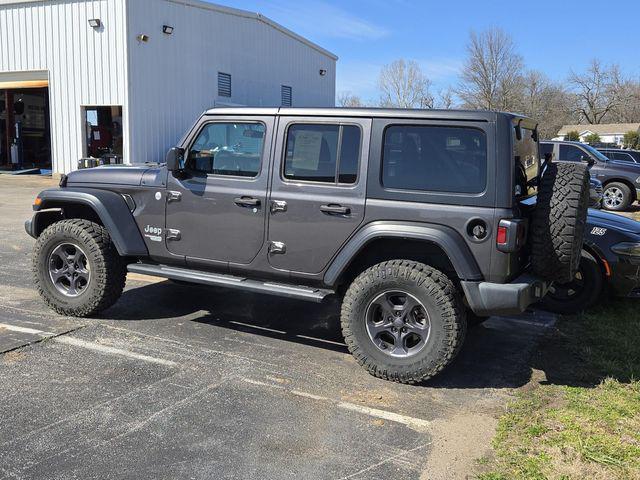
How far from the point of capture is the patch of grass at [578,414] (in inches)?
128

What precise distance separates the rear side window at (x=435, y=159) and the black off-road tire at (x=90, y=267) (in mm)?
2685

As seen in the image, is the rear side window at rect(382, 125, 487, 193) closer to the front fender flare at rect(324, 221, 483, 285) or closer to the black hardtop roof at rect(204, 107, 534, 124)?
the black hardtop roof at rect(204, 107, 534, 124)

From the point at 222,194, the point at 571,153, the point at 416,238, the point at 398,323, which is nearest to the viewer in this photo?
the point at 416,238

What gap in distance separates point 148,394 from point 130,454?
2.54 ft

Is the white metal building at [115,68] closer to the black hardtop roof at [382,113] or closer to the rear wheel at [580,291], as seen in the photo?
the black hardtop roof at [382,113]

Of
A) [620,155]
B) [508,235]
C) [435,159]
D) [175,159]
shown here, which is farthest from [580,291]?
[620,155]

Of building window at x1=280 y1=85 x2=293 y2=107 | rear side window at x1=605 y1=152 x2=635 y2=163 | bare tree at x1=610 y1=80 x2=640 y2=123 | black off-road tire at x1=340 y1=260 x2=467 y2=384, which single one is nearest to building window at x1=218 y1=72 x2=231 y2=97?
building window at x1=280 y1=85 x2=293 y2=107

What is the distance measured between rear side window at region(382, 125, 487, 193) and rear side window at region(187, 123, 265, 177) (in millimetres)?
1122

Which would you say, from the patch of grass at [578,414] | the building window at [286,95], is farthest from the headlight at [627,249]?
the building window at [286,95]

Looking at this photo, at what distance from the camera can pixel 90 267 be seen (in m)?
5.46

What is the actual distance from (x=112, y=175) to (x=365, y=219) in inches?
101

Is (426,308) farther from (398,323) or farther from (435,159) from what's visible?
(435,159)

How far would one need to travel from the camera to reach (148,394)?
4055mm

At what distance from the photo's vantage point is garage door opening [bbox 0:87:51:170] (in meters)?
22.1
